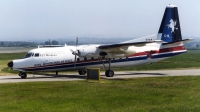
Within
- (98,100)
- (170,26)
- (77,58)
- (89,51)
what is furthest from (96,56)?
(98,100)

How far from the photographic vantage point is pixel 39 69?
2639 cm

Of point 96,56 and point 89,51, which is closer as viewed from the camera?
point 89,51

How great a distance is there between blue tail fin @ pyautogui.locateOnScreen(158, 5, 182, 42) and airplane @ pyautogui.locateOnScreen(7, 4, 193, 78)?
0.87 meters

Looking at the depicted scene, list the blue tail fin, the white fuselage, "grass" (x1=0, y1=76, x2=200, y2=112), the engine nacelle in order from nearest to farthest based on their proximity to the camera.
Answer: "grass" (x1=0, y1=76, x2=200, y2=112) → the engine nacelle → the white fuselage → the blue tail fin

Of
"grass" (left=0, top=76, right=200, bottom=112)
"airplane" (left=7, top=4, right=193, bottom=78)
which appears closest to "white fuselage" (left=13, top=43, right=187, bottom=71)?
"airplane" (left=7, top=4, right=193, bottom=78)

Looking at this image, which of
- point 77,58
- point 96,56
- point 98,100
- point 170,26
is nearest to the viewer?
point 98,100

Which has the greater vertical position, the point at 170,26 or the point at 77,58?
the point at 170,26

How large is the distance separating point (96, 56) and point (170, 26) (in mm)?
9078

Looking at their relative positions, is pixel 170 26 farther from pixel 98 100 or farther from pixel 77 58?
pixel 98 100

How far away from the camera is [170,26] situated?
30.4m

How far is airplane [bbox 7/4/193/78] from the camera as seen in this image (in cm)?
2605

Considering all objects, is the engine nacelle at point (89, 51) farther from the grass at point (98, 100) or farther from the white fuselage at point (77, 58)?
the grass at point (98, 100)

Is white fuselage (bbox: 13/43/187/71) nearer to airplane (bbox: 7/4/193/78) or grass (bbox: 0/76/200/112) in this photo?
airplane (bbox: 7/4/193/78)

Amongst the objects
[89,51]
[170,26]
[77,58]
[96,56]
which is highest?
[170,26]
